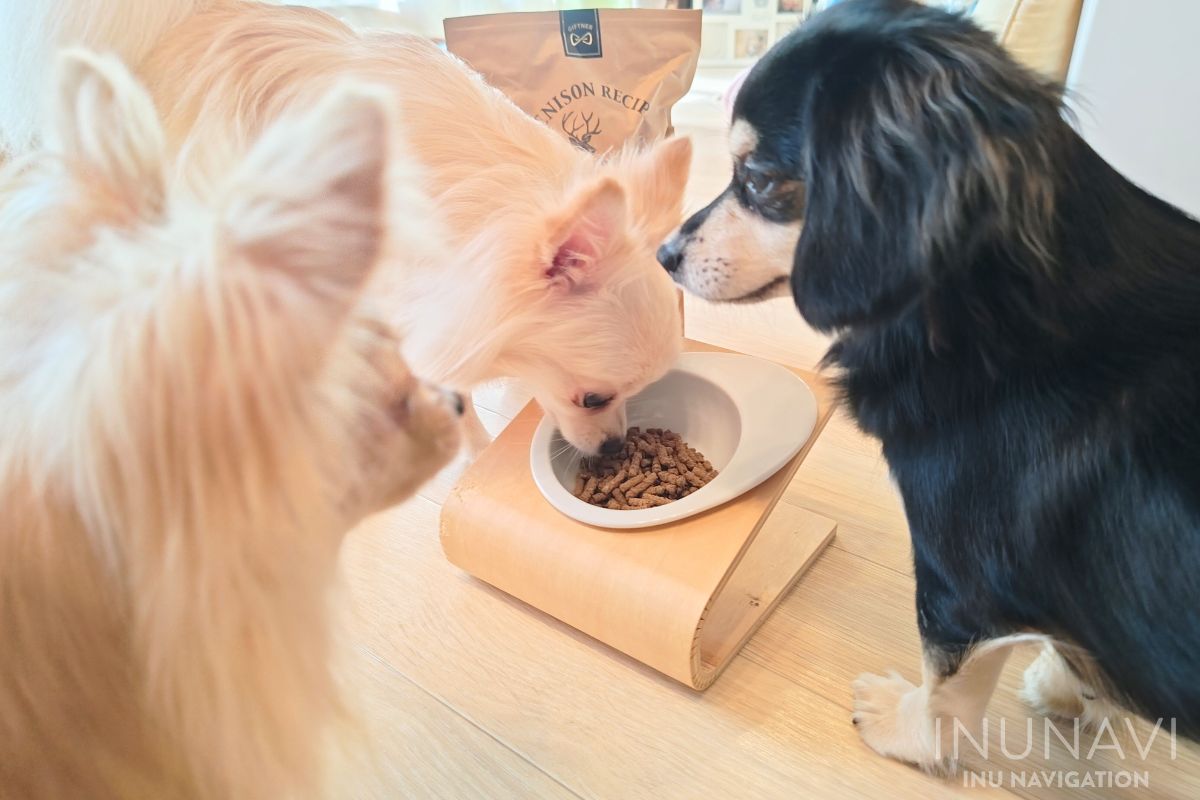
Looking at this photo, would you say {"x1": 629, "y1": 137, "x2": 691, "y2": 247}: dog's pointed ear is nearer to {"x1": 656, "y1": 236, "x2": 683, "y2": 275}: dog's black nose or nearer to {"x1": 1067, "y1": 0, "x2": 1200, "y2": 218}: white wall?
{"x1": 656, "y1": 236, "x2": 683, "y2": 275}: dog's black nose

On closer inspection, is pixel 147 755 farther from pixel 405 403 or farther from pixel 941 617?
pixel 941 617

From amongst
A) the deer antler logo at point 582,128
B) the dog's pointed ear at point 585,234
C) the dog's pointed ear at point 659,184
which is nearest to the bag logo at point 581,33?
the deer antler logo at point 582,128

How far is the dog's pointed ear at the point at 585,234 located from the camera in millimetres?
1045

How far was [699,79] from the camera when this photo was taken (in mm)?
4215

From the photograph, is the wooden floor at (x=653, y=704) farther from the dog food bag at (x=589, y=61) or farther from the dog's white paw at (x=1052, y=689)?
the dog food bag at (x=589, y=61)

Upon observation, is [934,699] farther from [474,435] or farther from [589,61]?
[589,61]

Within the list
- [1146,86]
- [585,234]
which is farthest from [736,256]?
[1146,86]

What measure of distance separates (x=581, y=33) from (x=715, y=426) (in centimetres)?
98

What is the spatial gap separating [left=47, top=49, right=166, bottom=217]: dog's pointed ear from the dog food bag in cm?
130

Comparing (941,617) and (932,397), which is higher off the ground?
(932,397)

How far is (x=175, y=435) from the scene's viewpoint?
14.7 inches

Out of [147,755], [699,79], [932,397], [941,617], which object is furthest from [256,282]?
[699,79]

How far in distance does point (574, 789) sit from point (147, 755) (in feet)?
1.86

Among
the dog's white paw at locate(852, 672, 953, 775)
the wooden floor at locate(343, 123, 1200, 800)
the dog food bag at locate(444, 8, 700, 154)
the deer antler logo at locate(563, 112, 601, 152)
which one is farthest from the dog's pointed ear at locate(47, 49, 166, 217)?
the deer antler logo at locate(563, 112, 601, 152)
